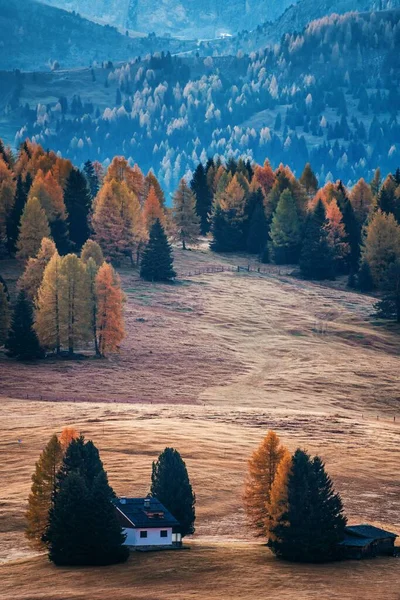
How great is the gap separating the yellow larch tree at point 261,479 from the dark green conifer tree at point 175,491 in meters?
3.45

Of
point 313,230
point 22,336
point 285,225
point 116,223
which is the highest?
point 285,225

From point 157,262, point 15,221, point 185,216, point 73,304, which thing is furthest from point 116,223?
point 73,304

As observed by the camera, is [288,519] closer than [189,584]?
No

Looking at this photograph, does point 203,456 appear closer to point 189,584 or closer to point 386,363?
point 189,584

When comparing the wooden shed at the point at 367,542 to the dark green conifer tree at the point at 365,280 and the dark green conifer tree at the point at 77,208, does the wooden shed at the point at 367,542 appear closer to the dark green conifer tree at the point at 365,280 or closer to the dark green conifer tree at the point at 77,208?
the dark green conifer tree at the point at 77,208

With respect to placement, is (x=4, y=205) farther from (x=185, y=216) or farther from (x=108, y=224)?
(x=185, y=216)

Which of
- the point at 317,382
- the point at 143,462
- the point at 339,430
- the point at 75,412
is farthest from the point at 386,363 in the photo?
the point at 143,462

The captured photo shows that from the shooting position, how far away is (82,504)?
6538 cm

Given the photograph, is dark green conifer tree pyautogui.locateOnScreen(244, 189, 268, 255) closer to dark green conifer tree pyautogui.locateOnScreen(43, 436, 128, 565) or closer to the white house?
the white house

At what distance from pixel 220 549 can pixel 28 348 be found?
6249 cm

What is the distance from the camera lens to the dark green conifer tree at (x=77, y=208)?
173m

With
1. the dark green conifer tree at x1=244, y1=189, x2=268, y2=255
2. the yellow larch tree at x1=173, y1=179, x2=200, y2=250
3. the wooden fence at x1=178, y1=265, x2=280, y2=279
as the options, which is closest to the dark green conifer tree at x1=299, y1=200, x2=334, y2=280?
the wooden fence at x1=178, y1=265, x2=280, y2=279

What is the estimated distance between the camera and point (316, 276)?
595 ft

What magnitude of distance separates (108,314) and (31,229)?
88.8ft
